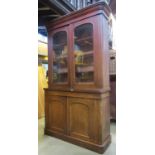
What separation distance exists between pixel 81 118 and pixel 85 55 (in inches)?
38.1

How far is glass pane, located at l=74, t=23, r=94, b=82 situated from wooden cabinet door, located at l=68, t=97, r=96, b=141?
13.9 inches

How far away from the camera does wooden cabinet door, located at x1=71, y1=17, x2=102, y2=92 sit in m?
2.33

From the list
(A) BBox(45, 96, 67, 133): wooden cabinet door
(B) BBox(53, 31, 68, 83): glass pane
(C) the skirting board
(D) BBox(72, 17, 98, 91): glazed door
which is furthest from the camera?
(B) BBox(53, 31, 68, 83): glass pane

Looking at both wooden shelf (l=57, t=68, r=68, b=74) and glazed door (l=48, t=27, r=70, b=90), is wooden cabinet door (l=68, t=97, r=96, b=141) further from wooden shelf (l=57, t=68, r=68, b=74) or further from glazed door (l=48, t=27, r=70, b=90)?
wooden shelf (l=57, t=68, r=68, b=74)

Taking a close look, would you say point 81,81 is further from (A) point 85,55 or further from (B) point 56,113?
(B) point 56,113

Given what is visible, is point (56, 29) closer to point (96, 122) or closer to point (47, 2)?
point (47, 2)

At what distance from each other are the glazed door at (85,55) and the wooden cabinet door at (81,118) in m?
0.22

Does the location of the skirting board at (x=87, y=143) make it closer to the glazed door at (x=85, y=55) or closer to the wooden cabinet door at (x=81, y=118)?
the wooden cabinet door at (x=81, y=118)

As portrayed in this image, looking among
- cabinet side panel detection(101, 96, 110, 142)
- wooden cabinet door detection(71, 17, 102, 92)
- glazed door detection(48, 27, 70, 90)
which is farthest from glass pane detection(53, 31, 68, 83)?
cabinet side panel detection(101, 96, 110, 142)

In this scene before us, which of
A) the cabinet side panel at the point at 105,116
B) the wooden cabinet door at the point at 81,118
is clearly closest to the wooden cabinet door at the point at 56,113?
the wooden cabinet door at the point at 81,118

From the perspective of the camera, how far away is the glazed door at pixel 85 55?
7.72 feet

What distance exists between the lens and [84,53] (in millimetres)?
2568
